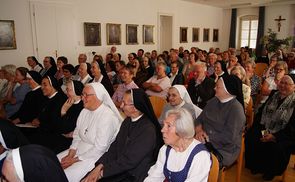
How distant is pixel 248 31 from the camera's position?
1766 cm

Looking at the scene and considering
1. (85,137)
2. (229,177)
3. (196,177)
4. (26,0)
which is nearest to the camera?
(196,177)

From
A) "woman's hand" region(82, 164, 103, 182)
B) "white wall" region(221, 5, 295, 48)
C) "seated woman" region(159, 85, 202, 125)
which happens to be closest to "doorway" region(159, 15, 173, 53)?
"white wall" region(221, 5, 295, 48)

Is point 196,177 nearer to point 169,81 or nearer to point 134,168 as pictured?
point 134,168

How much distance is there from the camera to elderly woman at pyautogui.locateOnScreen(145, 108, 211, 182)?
2197 mm

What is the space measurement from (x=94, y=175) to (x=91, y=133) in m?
0.60

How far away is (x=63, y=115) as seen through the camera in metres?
4.11

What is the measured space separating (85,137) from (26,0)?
6.26 m

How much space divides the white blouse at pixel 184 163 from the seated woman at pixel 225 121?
977 mm

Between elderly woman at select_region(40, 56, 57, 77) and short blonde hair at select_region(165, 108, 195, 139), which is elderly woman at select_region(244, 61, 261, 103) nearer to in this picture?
short blonde hair at select_region(165, 108, 195, 139)

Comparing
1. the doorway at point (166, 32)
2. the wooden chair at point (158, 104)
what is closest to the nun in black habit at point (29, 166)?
the wooden chair at point (158, 104)

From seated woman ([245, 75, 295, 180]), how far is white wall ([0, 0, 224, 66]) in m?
6.91

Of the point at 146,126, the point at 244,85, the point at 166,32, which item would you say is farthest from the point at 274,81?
the point at 166,32

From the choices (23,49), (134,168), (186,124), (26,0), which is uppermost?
(26,0)

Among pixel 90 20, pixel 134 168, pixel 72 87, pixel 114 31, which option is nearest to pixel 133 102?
pixel 134 168
